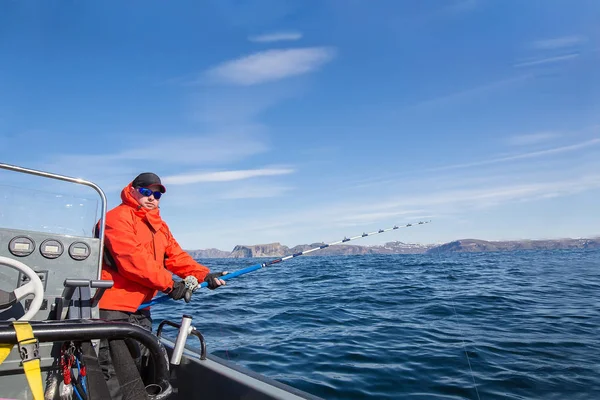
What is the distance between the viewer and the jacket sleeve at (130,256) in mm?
3135

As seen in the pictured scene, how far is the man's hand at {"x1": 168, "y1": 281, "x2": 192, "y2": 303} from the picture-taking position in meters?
3.64

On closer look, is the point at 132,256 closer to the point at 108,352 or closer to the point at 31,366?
the point at 108,352

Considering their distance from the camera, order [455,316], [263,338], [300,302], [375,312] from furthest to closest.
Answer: [300,302] < [375,312] < [455,316] < [263,338]

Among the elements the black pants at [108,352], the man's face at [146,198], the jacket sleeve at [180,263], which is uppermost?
the man's face at [146,198]

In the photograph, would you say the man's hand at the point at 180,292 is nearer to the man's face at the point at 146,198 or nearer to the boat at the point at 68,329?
the boat at the point at 68,329

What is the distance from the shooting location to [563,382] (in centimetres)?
454

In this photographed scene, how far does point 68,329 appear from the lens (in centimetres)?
178

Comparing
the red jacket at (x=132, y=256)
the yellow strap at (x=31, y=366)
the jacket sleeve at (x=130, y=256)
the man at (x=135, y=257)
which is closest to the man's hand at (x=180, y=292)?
Result: the man at (x=135, y=257)

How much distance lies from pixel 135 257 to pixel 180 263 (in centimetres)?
99

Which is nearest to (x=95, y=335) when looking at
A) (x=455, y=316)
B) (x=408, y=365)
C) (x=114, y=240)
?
(x=114, y=240)

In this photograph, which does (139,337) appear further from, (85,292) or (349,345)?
(349,345)

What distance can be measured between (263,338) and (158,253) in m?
4.26

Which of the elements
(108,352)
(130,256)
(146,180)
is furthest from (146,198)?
(108,352)

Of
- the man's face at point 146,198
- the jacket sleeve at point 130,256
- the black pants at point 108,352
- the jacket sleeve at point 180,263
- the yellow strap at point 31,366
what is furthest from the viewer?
the jacket sleeve at point 180,263
